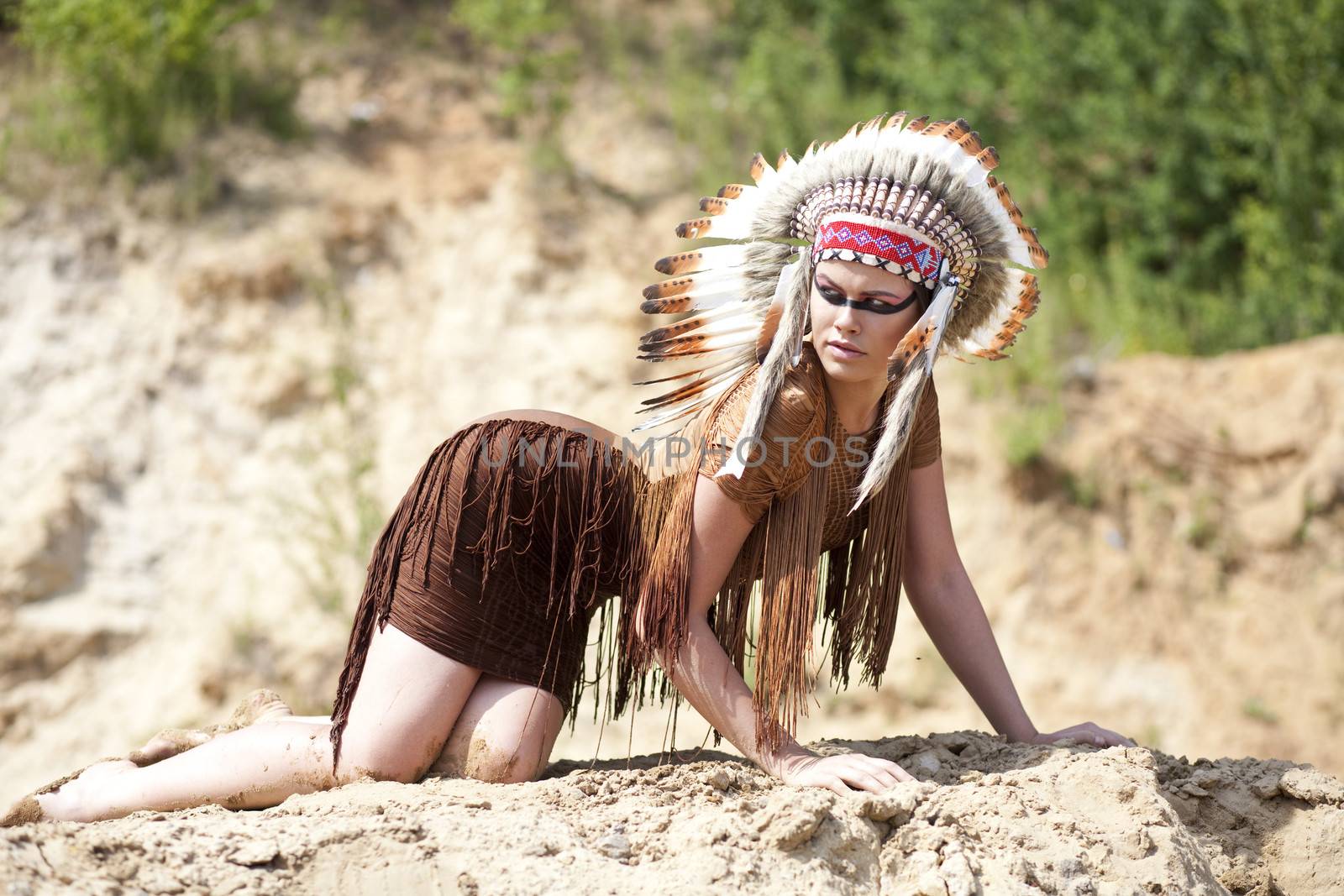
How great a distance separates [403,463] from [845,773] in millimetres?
3784

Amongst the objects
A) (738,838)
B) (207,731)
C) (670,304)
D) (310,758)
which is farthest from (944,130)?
(207,731)

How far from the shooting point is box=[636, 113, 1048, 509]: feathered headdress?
244 centimetres

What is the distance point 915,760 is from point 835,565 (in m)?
0.44

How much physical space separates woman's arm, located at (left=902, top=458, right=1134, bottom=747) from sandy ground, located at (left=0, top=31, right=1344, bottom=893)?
2.16m

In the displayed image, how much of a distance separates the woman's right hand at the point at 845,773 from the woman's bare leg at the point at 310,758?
0.70 metres

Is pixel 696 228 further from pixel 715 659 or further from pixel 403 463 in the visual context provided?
pixel 403 463

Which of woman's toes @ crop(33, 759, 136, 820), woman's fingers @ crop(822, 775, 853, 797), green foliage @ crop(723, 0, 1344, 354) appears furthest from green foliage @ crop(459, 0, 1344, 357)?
woman's toes @ crop(33, 759, 136, 820)

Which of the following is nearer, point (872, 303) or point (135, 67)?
point (872, 303)

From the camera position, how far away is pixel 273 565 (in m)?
5.46

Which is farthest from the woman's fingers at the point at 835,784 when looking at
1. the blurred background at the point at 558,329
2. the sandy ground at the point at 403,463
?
the blurred background at the point at 558,329

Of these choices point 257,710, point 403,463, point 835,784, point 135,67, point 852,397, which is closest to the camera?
point 835,784

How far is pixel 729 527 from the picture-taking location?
8.09ft

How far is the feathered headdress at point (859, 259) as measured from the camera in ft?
7.99

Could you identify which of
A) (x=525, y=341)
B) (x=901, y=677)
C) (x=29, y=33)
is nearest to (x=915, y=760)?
(x=901, y=677)
